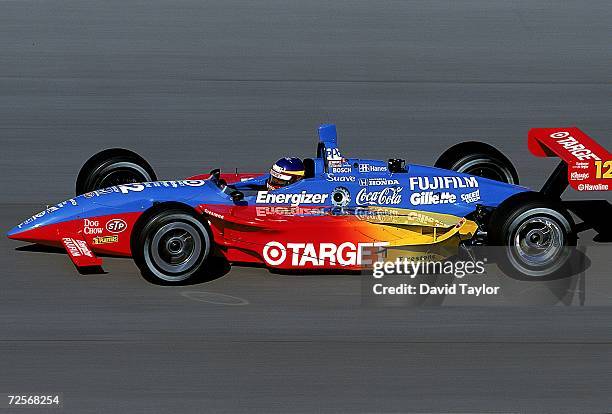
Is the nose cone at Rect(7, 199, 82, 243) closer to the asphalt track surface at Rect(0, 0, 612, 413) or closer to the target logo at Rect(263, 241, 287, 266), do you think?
the asphalt track surface at Rect(0, 0, 612, 413)

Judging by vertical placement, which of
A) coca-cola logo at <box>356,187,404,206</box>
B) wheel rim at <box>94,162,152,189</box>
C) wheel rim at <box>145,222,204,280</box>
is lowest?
wheel rim at <box>145,222,204,280</box>

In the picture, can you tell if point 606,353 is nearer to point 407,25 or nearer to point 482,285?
point 482,285

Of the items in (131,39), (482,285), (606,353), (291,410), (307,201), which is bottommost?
(291,410)

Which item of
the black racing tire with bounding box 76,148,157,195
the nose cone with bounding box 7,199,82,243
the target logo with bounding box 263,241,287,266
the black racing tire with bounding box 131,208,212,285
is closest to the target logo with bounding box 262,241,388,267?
the target logo with bounding box 263,241,287,266

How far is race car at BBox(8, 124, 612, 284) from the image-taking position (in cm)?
1012

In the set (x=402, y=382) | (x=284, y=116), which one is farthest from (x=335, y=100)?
(x=402, y=382)

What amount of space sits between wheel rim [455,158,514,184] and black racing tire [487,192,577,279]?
1.45 m

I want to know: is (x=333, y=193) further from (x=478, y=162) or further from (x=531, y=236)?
(x=478, y=162)

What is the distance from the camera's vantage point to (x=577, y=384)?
8.55 metres

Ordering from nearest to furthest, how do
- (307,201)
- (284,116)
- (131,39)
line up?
(307,201) < (284,116) < (131,39)

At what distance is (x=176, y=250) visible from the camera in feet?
33.2

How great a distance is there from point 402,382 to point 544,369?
107 centimetres

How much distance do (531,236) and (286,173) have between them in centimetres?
216

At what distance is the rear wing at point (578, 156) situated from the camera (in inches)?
424
